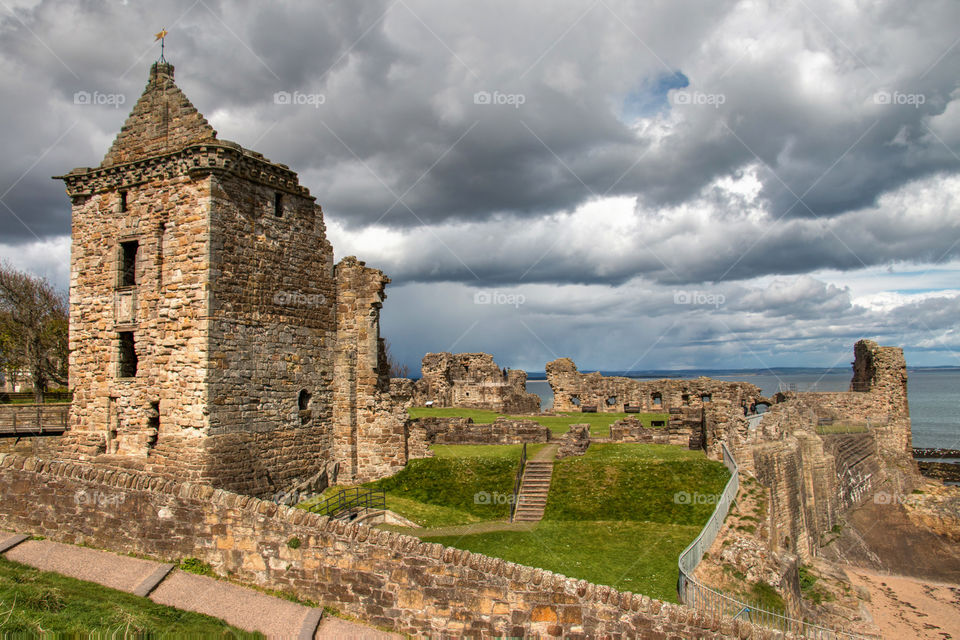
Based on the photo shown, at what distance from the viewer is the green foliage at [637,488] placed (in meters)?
19.5

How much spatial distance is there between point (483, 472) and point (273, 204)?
36.5 ft

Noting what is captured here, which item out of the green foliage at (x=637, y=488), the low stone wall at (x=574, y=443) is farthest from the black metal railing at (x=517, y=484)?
the low stone wall at (x=574, y=443)

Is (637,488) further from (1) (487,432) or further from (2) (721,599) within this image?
(2) (721,599)

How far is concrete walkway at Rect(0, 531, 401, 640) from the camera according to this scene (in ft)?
32.3

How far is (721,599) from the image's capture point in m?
13.0

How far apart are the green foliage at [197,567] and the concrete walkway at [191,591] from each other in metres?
0.09

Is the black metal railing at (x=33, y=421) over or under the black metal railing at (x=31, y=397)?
under

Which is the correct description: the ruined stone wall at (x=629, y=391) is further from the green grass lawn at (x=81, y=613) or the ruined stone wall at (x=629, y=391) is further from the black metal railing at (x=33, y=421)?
the green grass lawn at (x=81, y=613)

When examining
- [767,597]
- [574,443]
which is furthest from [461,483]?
[767,597]

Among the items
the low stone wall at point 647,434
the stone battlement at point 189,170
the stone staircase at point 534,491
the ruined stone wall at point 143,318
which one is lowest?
the stone staircase at point 534,491

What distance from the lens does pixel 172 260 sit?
17.2 meters

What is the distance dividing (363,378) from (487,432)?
7.31 m

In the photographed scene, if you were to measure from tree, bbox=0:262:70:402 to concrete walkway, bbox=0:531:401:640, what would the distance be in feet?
98.8

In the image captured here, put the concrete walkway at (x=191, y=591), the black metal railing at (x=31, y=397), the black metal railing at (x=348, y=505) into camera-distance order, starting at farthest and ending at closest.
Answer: the black metal railing at (x=31, y=397) → the black metal railing at (x=348, y=505) → the concrete walkway at (x=191, y=591)
